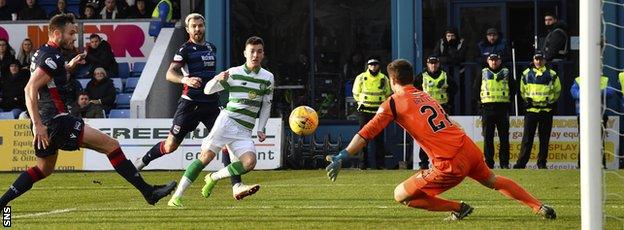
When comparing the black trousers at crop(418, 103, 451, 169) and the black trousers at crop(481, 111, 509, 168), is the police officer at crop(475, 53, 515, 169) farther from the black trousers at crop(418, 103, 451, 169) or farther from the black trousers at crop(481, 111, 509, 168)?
the black trousers at crop(418, 103, 451, 169)

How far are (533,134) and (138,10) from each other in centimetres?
923

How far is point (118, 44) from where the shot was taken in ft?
93.8

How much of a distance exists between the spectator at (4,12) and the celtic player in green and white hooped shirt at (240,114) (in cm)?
1549

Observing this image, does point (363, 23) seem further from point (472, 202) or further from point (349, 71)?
point (472, 202)

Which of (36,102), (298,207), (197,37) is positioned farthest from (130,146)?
(36,102)

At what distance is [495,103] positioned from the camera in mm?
24047

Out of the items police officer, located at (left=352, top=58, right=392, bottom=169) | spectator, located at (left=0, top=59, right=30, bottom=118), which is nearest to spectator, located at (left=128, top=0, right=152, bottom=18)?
spectator, located at (left=0, top=59, right=30, bottom=118)

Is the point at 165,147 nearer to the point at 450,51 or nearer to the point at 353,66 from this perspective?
the point at 450,51

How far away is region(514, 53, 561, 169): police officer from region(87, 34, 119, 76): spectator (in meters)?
8.09

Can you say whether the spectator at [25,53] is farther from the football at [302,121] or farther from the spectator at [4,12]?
the football at [302,121]

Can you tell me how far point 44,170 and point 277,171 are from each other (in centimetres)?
1043

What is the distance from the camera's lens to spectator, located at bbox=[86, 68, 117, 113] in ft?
85.4

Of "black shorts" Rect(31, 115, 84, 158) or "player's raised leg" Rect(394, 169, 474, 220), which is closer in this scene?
"player's raised leg" Rect(394, 169, 474, 220)

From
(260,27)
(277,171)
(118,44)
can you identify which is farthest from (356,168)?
(118,44)
